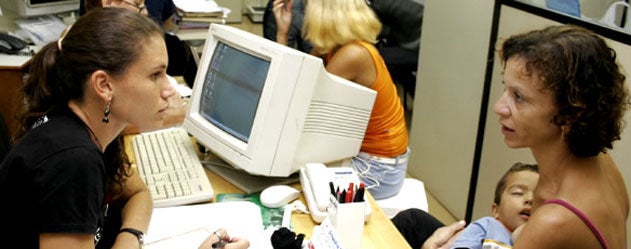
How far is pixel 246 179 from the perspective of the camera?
5.21ft

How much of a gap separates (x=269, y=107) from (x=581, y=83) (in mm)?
728

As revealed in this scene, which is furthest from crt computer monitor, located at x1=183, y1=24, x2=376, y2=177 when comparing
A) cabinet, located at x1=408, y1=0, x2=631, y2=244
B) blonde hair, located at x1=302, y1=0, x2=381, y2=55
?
cabinet, located at x1=408, y1=0, x2=631, y2=244

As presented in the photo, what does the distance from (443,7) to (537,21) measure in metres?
0.74

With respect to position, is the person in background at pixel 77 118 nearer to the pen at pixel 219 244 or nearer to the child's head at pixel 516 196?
the pen at pixel 219 244

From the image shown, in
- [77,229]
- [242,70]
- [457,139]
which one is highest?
[242,70]

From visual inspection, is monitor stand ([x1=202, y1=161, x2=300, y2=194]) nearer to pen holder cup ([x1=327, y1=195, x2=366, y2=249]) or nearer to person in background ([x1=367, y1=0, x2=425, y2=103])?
pen holder cup ([x1=327, y1=195, x2=366, y2=249])

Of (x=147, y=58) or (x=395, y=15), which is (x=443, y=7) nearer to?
(x=395, y=15)

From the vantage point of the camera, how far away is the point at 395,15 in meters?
4.21

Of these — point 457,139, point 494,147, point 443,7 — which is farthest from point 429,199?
point 443,7

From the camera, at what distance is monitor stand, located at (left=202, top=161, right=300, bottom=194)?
5.05 feet

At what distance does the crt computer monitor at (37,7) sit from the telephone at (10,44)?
188 millimetres

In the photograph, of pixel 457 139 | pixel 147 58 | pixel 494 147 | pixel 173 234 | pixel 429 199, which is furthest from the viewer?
pixel 429 199

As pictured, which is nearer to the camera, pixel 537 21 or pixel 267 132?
pixel 267 132

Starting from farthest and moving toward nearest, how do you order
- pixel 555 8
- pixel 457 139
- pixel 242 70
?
pixel 457 139
pixel 555 8
pixel 242 70
